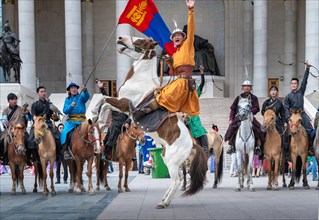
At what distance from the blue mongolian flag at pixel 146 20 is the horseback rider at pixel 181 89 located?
7.99ft

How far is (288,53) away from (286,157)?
34.4 meters

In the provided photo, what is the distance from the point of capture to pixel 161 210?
1159cm

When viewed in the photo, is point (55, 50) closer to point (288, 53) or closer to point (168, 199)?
point (288, 53)

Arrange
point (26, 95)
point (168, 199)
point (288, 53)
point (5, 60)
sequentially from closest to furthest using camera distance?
point (168, 199) → point (5, 60) → point (26, 95) → point (288, 53)

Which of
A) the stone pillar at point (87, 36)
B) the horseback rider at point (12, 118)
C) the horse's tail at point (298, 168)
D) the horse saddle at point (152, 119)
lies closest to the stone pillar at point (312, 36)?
the stone pillar at point (87, 36)

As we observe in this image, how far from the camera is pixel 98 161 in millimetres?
17562

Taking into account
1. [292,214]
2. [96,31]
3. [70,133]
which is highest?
[96,31]

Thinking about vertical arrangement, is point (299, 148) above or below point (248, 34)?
below

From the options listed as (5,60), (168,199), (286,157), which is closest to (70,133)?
(168,199)

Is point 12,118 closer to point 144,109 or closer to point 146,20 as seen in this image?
point 146,20

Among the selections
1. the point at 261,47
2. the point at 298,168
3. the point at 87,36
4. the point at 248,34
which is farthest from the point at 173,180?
the point at 87,36

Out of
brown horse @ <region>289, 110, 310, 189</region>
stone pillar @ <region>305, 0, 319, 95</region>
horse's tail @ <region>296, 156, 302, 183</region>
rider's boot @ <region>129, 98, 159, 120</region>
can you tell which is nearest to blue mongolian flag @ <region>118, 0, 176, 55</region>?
rider's boot @ <region>129, 98, 159, 120</region>

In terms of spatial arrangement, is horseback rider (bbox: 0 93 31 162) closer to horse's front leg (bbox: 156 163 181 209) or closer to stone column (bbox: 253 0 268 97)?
horse's front leg (bbox: 156 163 181 209)

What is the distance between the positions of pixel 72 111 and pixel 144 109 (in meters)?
5.15
